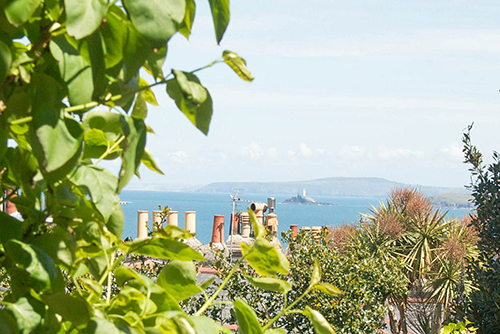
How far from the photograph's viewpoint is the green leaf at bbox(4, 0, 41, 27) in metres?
0.44

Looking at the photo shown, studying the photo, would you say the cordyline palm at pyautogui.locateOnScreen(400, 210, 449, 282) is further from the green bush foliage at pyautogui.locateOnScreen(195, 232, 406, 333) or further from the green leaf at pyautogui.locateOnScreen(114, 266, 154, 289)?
the green leaf at pyautogui.locateOnScreen(114, 266, 154, 289)

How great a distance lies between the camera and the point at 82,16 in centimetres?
44

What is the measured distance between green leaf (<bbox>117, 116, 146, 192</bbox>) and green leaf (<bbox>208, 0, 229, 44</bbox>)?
13 cm

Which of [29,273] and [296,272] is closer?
[29,273]

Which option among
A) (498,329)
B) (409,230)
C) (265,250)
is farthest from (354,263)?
(409,230)

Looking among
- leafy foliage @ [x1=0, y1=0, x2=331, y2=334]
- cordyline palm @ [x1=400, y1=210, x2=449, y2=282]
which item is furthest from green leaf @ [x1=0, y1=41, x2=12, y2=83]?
cordyline palm @ [x1=400, y1=210, x2=449, y2=282]

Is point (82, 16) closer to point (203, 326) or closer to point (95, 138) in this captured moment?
point (95, 138)

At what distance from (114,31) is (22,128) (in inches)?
5.8

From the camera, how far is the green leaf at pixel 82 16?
16.9 inches

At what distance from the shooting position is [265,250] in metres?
0.65

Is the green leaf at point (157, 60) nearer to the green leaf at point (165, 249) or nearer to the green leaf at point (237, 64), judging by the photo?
the green leaf at point (237, 64)

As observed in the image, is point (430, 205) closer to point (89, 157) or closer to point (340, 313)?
point (340, 313)

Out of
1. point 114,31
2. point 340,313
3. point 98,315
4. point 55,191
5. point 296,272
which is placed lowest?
point 340,313

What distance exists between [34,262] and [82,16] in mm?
235
